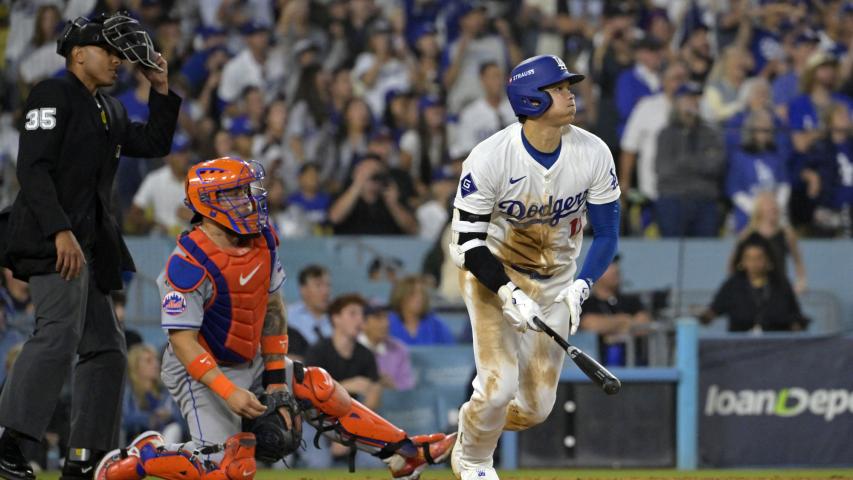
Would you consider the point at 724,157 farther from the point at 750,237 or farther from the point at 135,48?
the point at 135,48

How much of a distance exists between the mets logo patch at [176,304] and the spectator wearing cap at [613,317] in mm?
4751

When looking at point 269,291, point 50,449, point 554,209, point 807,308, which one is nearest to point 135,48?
point 269,291

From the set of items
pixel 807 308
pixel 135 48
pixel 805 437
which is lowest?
pixel 805 437

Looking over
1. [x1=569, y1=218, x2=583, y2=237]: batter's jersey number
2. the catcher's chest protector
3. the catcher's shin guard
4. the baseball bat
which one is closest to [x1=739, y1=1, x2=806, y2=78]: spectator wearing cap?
[x1=569, y1=218, x2=583, y2=237]: batter's jersey number

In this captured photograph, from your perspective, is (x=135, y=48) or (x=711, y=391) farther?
(x=711, y=391)

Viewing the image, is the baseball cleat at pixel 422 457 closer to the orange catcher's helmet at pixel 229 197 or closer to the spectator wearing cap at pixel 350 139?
the orange catcher's helmet at pixel 229 197

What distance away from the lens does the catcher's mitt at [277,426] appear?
629 centimetres

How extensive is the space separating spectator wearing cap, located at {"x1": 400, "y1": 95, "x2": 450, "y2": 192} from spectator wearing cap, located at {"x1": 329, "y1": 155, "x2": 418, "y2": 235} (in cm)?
70

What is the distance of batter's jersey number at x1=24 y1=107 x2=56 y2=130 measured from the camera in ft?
21.7

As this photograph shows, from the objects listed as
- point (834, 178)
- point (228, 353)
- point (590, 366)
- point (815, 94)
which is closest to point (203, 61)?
point (815, 94)

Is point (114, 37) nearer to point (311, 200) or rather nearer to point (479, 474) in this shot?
point (479, 474)

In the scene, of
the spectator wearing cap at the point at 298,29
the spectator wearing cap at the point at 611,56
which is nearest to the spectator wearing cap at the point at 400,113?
the spectator wearing cap at the point at 298,29

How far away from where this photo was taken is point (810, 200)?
445 inches

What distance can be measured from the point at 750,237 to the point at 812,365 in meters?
1.23
